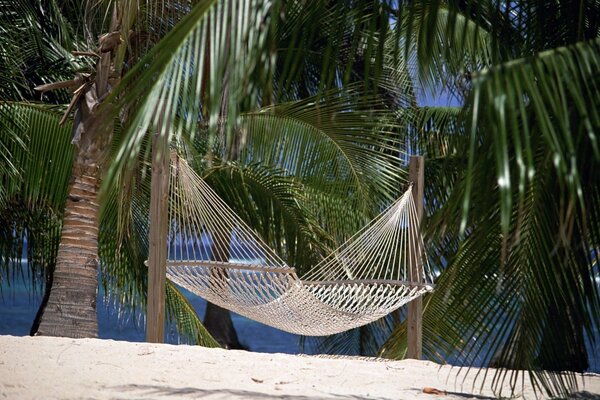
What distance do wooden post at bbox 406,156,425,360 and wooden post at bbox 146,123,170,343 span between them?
118cm

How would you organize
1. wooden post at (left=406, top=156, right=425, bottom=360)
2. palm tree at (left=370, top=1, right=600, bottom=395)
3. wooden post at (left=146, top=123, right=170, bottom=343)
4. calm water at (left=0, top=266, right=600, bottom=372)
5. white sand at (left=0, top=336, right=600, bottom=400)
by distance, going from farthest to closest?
calm water at (left=0, top=266, right=600, bottom=372) → wooden post at (left=406, top=156, right=425, bottom=360) → wooden post at (left=146, top=123, right=170, bottom=343) → white sand at (left=0, top=336, right=600, bottom=400) → palm tree at (left=370, top=1, right=600, bottom=395)

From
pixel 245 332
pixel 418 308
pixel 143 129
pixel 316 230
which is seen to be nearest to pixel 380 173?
pixel 316 230

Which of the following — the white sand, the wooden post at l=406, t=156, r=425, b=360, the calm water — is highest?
the wooden post at l=406, t=156, r=425, b=360

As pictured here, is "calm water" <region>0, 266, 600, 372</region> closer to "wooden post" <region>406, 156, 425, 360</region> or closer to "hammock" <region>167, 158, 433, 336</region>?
"hammock" <region>167, 158, 433, 336</region>

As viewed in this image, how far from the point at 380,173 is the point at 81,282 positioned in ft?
7.94

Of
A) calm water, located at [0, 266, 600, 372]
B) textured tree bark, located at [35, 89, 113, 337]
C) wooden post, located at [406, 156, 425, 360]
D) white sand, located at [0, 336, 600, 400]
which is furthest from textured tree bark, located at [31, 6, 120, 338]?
calm water, located at [0, 266, 600, 372]

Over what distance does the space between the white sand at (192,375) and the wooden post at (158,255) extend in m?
0.55

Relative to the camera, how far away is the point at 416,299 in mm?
4273

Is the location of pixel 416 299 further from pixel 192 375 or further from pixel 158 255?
pixel 192 375

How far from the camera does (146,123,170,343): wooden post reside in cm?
392

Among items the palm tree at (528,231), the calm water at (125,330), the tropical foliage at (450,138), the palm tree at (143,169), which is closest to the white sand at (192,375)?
the tropical foliage at (450,138)

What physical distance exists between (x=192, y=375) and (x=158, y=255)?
1.21 m

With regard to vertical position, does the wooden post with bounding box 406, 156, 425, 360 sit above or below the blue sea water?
above

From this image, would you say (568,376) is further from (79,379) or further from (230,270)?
(230,270)
